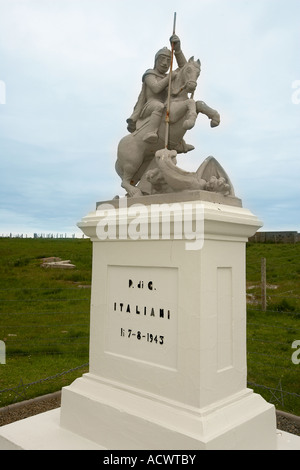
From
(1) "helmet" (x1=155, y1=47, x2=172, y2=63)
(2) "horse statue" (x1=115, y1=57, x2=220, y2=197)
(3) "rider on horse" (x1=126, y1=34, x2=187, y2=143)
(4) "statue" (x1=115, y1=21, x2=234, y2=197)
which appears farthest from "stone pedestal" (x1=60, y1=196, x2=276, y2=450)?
(1) "helmet" (x1=155, y1=47, x2=172, y2=63)

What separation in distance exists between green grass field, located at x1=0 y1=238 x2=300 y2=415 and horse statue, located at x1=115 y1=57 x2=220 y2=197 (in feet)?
10.6

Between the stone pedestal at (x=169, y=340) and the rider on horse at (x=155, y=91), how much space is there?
3.01ft

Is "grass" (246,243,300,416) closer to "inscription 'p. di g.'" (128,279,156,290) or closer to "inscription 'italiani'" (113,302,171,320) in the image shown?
"inscription 'italiani'" (113,302,171,320)

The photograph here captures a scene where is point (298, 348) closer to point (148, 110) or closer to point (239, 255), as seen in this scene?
point (239, 255)

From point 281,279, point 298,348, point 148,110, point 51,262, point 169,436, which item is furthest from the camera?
point 51,262

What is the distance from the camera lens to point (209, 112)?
3635mm

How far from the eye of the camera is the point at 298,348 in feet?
21.6

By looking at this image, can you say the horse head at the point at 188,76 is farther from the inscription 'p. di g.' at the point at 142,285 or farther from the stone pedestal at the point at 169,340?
the inscription 'p. di g.' at the point at 142,285

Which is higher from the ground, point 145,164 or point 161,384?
point 145,164

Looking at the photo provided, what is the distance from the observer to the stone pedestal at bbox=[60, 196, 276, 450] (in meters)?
2.85

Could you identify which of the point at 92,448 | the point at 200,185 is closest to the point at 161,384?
the point at 92,448

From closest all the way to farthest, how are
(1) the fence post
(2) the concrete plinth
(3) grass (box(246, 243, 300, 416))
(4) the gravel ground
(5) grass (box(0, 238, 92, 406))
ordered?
(2) the concrete plinth, (4) the gravel ground, (3) grass (box(246, 243, 300, 416)), (5) grass (box(0, 238, 92, 406)), (1) the fence post

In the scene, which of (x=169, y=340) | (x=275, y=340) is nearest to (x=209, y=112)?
(x=169, y=340)

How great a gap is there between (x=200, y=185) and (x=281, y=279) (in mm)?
8892
